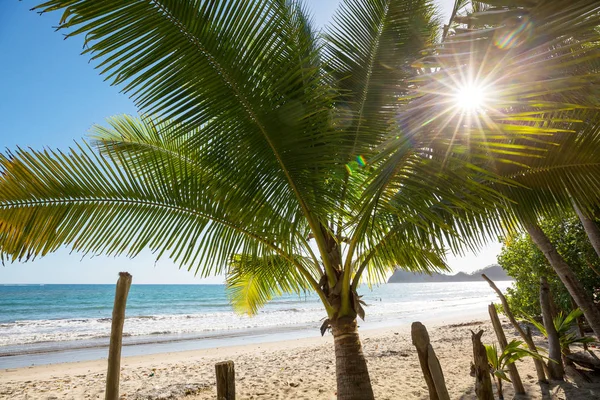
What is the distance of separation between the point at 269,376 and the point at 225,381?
16.6 ft

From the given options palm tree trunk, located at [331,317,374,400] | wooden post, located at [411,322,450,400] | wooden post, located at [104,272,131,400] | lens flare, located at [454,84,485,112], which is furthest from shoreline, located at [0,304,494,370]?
lens flare, located at [454,84,485,112]

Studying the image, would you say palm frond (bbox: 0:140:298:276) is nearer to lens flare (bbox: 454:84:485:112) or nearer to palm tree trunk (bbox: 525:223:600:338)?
lens flare (bbox: 454:84:485:112)

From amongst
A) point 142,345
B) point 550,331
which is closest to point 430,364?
point 550,331

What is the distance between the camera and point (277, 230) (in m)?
3.25

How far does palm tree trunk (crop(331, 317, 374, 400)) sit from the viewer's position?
3240 millimetres

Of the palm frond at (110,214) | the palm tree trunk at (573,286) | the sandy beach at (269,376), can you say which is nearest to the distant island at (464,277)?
the sandy beach at (269,376)

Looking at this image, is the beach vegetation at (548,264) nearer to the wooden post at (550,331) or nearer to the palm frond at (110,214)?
the wooden post at (550,331)

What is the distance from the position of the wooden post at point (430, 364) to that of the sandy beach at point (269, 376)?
2.82 metres

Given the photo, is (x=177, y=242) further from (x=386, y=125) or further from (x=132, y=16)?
(x=386, y=125)

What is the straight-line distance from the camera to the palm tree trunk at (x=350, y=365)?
10.6 feet

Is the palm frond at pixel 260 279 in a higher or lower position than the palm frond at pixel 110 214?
lower

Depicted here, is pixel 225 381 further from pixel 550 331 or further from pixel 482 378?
pixel 550 331

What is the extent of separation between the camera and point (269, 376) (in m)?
7.55

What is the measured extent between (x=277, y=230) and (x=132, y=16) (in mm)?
1856
